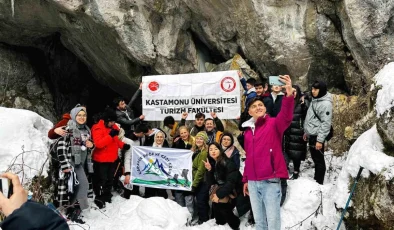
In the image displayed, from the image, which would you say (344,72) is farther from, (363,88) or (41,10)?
(41,10)

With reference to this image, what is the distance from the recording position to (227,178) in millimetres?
5191

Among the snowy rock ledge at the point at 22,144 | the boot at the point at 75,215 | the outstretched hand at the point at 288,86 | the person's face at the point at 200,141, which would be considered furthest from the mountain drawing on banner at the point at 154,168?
the outstretched hand at the point at 288,86

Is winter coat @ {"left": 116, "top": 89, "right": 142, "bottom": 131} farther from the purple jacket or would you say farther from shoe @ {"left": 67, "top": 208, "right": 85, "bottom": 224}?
the purple jacket

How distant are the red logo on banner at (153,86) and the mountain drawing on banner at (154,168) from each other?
6.44 ft

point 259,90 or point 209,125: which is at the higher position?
point 259,90

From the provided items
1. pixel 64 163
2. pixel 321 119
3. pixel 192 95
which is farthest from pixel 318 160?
pixel 64 163

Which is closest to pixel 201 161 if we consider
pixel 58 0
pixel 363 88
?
pixel 363 88

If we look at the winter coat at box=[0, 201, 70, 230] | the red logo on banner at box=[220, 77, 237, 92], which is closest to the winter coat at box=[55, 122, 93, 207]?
the red logo on banner at box=[220, 77, 237, 92]

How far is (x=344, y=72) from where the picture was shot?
8.23 meters

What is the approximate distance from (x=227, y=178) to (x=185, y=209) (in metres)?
1.13

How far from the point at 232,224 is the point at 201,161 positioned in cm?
108

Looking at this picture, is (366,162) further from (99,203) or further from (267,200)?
(99,203)

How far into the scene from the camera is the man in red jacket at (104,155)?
602 cm

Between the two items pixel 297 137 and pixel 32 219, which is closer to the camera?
pixel 32 219
